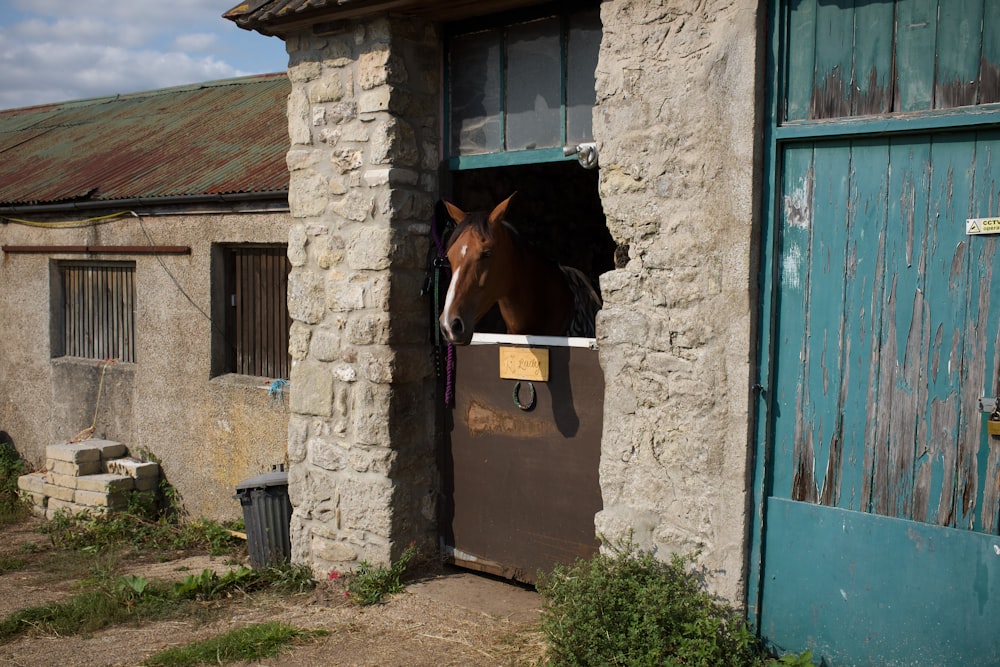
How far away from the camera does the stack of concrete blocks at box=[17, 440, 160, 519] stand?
7734 millimetres

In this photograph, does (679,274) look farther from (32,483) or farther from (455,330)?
(32,483)

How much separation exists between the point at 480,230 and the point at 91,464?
207 inches

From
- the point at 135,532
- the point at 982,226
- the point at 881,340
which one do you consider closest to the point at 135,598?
the point at 135,532

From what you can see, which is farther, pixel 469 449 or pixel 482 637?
pixel 469 449

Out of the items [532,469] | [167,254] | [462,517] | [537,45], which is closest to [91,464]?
[167,254]

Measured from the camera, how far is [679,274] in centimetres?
408

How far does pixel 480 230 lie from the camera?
4.90 m

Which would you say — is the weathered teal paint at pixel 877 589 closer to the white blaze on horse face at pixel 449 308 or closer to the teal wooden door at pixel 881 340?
the teal wooden door at pixel 881 340

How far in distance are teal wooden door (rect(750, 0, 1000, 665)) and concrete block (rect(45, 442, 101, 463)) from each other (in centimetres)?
651

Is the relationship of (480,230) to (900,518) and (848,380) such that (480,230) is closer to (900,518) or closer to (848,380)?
(848,380)

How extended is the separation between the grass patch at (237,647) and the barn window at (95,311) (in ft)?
15.0

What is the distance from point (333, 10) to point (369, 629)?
146 inches

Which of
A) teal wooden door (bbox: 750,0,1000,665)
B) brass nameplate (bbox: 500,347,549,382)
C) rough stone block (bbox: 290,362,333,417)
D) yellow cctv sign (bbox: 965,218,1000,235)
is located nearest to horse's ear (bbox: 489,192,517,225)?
brass nameplate (bbox: 500,347,549,382)

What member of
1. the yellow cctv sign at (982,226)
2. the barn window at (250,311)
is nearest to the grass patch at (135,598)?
the barn window at (250,311)
